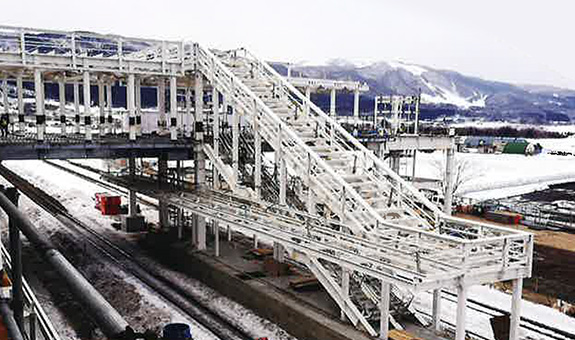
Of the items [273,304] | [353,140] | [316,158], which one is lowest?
[273,304]

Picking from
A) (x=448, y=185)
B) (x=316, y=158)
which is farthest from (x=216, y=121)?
(x=448, y=185)

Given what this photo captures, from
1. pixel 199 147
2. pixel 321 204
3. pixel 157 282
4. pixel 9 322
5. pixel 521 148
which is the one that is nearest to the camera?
pixel 9 322

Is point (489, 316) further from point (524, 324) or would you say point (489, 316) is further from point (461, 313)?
point (461, 313)

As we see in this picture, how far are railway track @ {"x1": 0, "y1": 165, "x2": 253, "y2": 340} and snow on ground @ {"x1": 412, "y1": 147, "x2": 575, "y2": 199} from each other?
3593 cm

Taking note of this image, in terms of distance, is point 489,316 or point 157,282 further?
point 157,282

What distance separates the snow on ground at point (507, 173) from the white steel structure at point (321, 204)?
33.6 meters

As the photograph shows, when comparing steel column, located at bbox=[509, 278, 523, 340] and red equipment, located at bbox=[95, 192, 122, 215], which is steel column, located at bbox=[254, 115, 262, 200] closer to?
steel column, located at bbox=[509, 278, 523, 340]

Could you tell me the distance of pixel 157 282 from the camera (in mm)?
22859

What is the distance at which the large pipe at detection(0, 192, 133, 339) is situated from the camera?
2094mm

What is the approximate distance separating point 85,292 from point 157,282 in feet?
70.7

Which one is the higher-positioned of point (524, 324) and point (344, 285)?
point (344, 285)

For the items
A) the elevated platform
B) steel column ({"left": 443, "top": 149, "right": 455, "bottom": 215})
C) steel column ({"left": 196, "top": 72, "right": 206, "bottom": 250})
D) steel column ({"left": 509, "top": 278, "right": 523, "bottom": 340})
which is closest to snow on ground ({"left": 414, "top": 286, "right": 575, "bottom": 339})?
steel column ({"left": 509, "top": 278, "right": 523, "bottom": 340})

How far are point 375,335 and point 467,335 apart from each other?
149 inches

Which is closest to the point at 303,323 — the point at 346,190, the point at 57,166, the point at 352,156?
the point at 346,190
